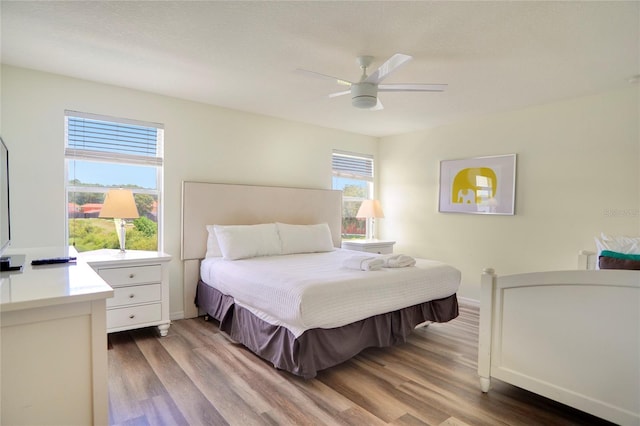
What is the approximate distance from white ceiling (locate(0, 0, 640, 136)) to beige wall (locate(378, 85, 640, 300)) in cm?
34

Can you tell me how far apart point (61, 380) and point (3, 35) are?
246 cm

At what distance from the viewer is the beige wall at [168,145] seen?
2934 mm

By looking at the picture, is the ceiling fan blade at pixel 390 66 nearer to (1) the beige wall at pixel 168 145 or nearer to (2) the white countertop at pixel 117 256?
(1) the beige wall at pixel 168 145

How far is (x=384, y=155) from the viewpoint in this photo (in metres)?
5.60

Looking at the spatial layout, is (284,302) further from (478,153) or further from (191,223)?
(478,153)

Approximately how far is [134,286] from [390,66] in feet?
9.18

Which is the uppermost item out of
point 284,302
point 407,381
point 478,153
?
point 478,153

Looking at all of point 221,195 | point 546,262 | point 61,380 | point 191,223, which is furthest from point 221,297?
point 546,262

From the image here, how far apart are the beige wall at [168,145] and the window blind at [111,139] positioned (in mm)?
78

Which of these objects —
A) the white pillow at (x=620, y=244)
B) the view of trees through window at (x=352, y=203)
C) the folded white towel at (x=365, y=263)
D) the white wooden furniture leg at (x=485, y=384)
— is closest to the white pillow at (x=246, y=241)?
the folded white towel at (x=365, y=263)

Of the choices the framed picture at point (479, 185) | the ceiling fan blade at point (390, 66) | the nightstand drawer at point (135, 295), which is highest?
the ceiling fan blade at point (390, 66)

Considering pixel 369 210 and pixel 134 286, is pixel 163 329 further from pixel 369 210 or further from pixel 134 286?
pixel 369 210

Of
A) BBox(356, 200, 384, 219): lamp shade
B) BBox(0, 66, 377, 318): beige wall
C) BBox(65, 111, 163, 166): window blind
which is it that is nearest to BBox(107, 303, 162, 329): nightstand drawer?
BBox(0, 66, 377, 318): beige wall

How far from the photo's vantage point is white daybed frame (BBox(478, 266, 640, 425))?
5.63 ft
